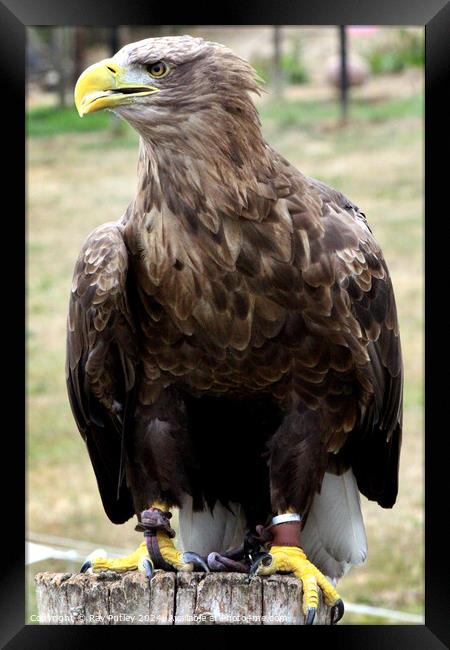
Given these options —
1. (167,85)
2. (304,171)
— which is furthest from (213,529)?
(304,171)

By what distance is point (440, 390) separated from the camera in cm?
317

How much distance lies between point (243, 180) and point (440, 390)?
0.85m

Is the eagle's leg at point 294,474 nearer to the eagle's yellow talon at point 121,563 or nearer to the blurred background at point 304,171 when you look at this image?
the eagle's yellow talon at point 121,563

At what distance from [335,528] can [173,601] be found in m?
0.84

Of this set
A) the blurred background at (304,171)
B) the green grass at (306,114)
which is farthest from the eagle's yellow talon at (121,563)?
the green grass at (306,114)

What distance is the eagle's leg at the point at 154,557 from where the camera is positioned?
3.33 metres

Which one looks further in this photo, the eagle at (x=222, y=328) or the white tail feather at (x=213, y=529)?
the white tail feather at (x=213, y=529)

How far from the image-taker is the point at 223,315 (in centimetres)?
324

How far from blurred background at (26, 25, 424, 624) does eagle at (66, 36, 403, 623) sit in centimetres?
326

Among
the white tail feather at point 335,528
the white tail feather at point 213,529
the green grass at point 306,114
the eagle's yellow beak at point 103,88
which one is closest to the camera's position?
the eagle's yellow beak at point 103,88

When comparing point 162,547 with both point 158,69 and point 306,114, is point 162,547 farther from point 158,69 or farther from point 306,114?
point 306,114

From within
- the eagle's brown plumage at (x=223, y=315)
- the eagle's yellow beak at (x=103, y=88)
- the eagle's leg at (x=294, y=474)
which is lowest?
the eagle's leg at (x=294, y=474)

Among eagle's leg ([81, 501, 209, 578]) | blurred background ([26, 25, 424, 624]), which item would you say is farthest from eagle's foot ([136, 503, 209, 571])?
blurred background ([26, 25, 424, 624])

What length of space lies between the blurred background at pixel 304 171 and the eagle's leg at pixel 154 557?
331cm
